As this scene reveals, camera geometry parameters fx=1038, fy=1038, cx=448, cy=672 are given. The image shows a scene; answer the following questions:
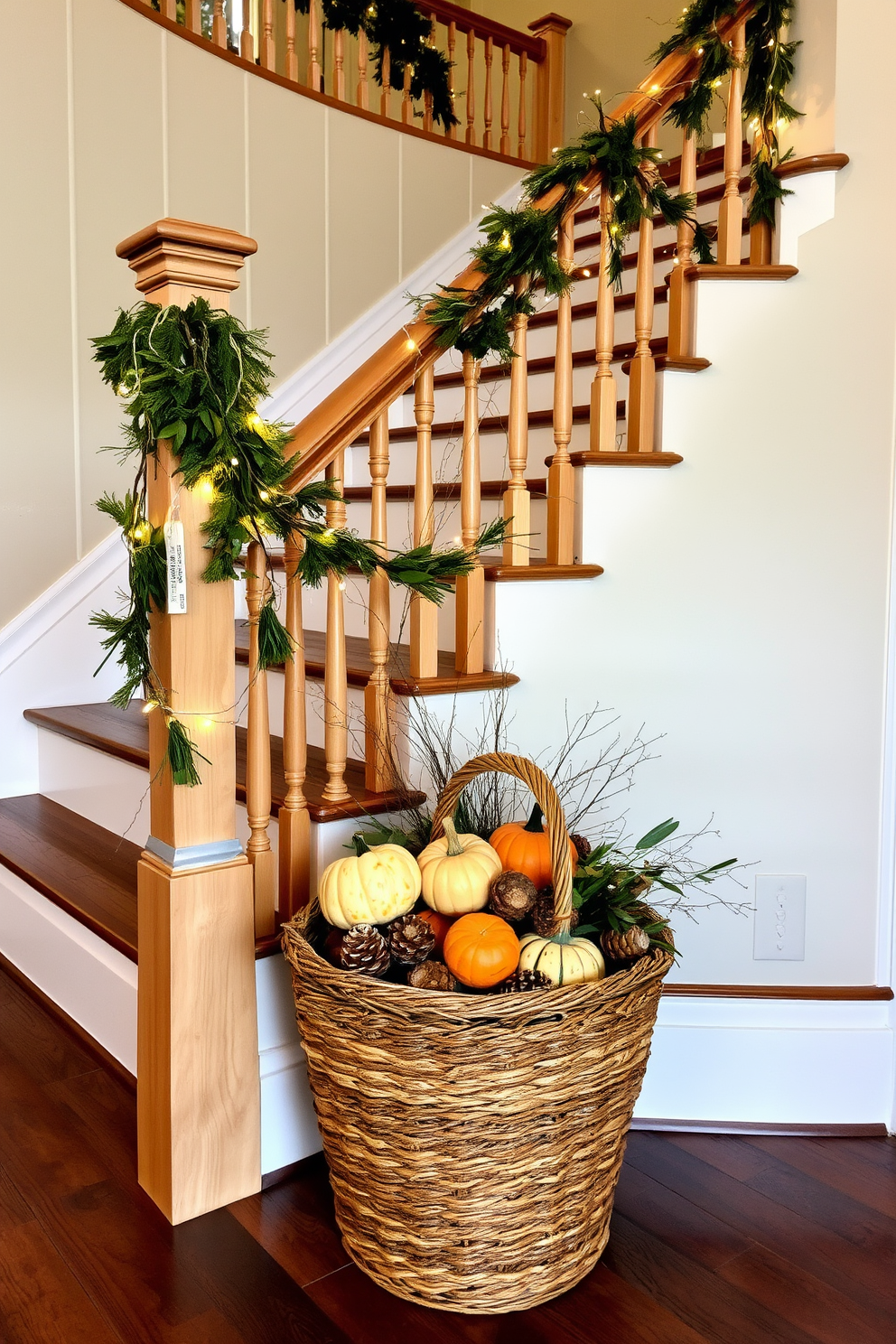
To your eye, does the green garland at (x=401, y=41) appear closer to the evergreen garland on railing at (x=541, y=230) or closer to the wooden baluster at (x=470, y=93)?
the wooden baluster at (x=470, y=93)

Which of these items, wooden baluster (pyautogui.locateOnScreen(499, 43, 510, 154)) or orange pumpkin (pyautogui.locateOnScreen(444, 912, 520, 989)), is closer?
orange pumpkin (pyautogui.locateOnScreen(444, 912, 520, 989))

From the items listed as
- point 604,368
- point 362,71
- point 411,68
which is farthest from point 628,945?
point 411,68

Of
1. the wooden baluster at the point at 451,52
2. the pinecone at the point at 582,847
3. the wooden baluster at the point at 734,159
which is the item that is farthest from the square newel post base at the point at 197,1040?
the wooden baluster at the point at 451,52

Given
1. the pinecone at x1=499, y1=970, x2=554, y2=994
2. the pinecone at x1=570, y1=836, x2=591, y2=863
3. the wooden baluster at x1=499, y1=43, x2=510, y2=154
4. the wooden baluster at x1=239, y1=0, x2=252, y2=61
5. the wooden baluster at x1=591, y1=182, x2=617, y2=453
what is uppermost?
the wooden baluster at x1=499, y1=43, x2=510, y2=154

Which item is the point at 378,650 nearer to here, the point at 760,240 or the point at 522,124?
the point at 760,240

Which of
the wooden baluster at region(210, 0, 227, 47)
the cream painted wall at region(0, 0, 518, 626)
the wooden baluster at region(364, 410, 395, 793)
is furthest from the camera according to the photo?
the wooden baluster at region(210, 0, 227, 47)

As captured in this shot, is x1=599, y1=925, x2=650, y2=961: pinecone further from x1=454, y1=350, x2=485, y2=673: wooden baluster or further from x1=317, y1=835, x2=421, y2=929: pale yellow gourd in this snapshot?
x1=454, y1=350, x2=485, y2=673: wooden baluster

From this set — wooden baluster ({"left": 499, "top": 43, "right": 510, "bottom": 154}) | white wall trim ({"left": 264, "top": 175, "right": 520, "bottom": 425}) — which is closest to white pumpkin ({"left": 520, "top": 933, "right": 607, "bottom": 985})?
white wall trim ({"left": 264, "top": 175, "right": 520, "bottom": 425})

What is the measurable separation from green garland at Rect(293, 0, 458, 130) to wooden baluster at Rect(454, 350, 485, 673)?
8.20ft

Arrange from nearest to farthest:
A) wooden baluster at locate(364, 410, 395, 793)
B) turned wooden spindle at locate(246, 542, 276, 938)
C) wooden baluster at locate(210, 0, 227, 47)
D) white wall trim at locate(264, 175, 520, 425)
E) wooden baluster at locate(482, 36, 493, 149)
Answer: turned wooden spindle at locate(246, 542, 276, 938), wooden baluster at locate(364, 410, 395, 793), wooden baluster at locate(210, 0, 227, 47), white wall trim at locate(264, 175, 520, 425), wooden baluster at locate(482, 36, 493, 149)

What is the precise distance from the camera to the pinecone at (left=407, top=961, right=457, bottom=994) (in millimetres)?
1458

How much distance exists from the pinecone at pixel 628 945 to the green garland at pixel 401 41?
3.48 meters

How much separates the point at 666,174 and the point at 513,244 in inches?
87.3

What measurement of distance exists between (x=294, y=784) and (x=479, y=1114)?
2.18ft
